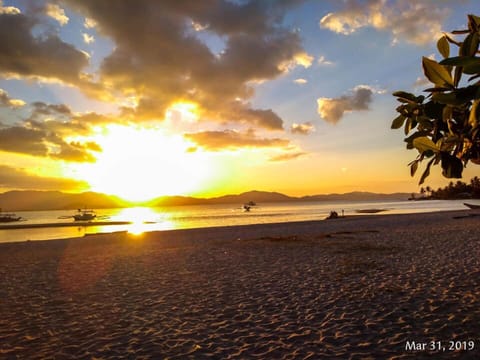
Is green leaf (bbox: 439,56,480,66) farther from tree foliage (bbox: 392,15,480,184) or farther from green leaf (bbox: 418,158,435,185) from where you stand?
green leaf (bbox: 418,158,435,185)

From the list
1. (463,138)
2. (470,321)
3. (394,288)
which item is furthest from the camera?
(394,288)

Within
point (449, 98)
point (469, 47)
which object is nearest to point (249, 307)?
point (449, 98)

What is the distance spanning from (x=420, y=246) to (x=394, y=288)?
369 inches

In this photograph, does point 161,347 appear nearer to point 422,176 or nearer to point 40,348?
point 40,348

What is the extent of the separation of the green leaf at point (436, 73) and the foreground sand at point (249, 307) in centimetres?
454

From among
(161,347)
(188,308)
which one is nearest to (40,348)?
(161,347)

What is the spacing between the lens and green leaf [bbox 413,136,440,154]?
3049mm

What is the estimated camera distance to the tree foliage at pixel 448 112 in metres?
2.39

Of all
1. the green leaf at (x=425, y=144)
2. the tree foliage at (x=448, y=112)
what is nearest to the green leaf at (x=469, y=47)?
the tree foliage at (x=448, y=112)

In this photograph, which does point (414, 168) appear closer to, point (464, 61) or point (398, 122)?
point (398, 122)

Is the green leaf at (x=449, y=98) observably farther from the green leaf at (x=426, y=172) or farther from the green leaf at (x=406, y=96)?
the green leaf at (x=406, y=96)

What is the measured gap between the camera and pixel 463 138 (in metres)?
2.93

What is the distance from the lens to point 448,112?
281cm

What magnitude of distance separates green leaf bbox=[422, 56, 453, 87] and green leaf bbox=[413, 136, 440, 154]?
25.1 inches
